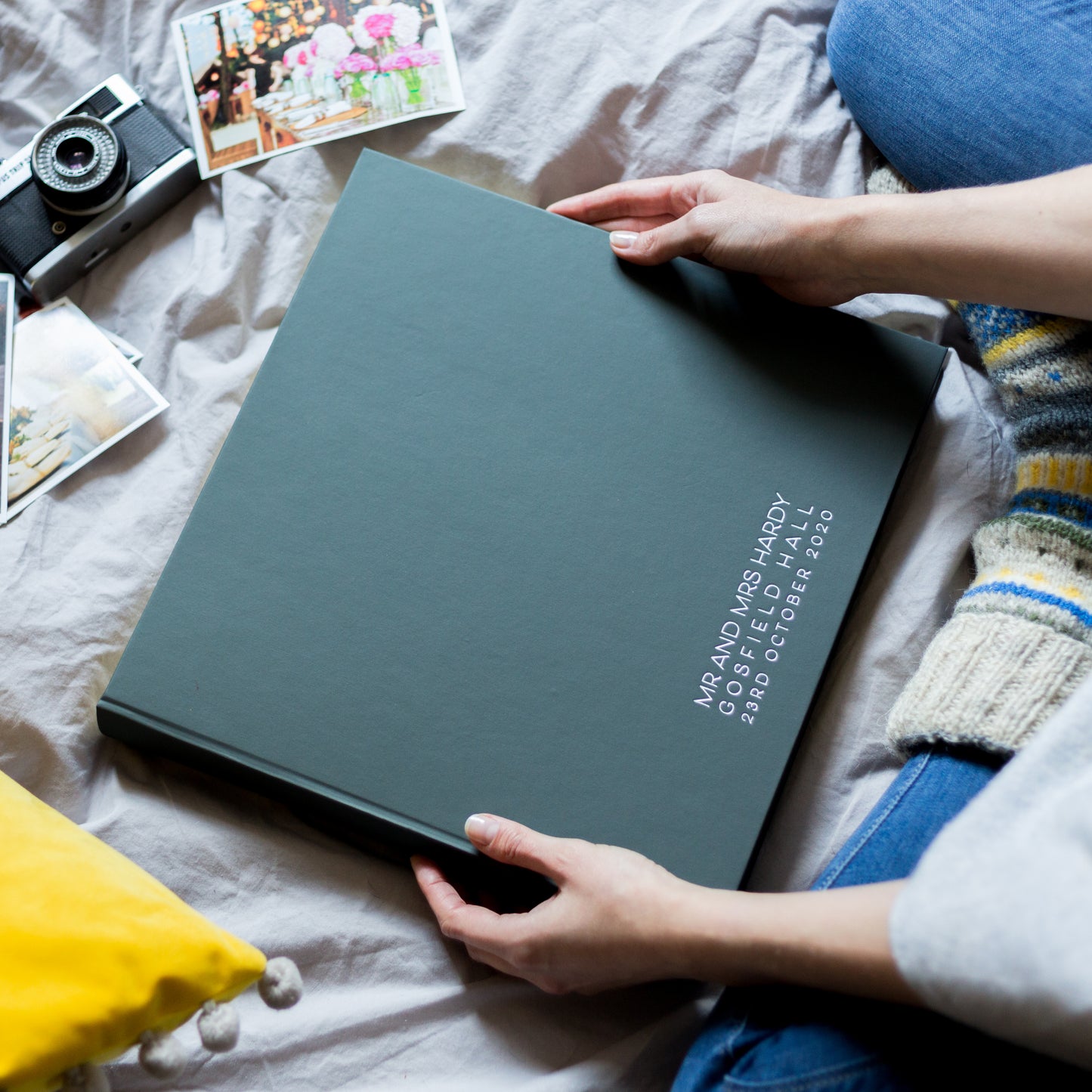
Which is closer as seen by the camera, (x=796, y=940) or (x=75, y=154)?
(x=796, y=940)

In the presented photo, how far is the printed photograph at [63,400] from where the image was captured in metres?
0.81

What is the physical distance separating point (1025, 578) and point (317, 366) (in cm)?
59

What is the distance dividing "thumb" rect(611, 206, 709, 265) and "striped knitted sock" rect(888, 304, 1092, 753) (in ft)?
0.87

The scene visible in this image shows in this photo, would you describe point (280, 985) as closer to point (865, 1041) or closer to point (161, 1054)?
point (161, 1054)

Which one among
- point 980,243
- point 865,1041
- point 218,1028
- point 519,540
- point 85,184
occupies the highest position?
point 85,184

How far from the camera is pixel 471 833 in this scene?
2.26 feet

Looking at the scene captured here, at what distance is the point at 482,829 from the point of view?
0.69 meters

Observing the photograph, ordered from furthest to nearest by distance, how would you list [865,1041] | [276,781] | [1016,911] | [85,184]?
1. [85,184]
2. [276,781]
3. [865,1041]
4. [1016,911]

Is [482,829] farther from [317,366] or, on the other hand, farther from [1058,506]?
[1058,506]

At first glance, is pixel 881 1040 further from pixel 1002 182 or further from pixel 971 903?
pixel 1002 182

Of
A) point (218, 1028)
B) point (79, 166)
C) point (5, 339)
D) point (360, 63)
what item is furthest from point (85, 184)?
point (218, 1028)

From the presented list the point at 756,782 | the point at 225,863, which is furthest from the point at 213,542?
the point at 756,782

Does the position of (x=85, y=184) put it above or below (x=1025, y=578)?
above

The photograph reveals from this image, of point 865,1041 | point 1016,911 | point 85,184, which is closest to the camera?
point 1016,911
